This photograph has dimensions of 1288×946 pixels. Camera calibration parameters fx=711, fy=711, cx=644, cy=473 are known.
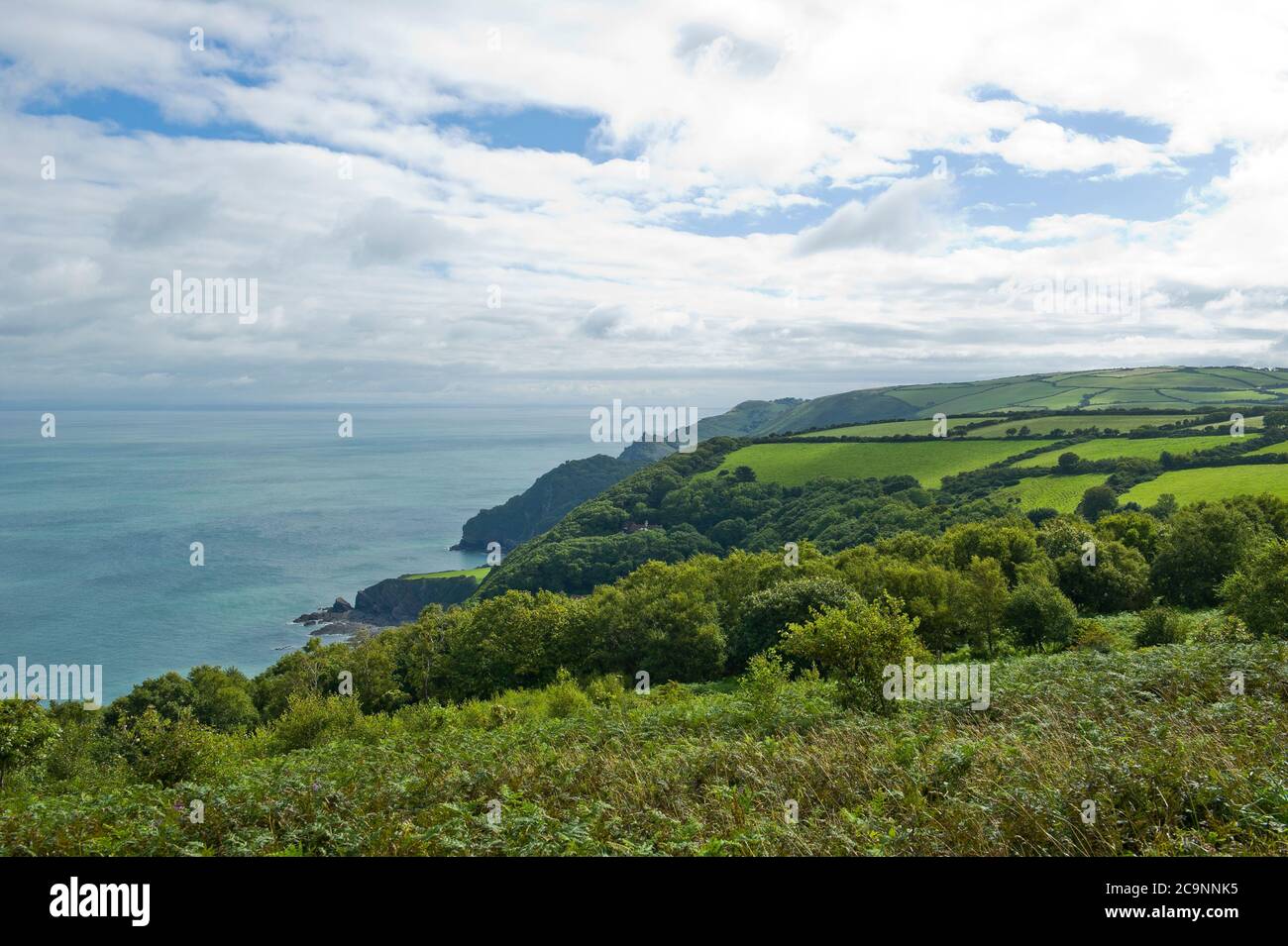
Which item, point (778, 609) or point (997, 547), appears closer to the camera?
point (778, 609)

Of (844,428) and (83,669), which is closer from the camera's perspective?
(83,669)

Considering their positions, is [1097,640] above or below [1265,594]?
below

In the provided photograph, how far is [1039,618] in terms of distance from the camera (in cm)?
3734

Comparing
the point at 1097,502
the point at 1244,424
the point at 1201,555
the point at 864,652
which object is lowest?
the point at 1201,555

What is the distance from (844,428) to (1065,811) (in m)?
164

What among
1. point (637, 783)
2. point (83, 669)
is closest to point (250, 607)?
point (83, 669)

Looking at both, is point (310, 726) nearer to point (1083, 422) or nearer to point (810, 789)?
point (810, 789)

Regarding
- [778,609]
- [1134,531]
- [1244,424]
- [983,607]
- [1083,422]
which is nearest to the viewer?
[983,607]

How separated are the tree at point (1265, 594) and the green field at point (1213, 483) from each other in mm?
52044

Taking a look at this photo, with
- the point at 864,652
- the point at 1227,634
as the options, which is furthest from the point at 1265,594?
the point at 864,652

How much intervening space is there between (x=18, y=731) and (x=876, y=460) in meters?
124
